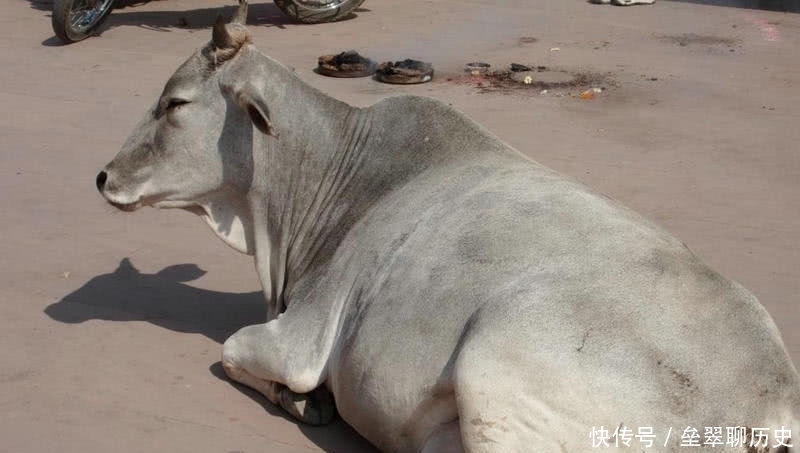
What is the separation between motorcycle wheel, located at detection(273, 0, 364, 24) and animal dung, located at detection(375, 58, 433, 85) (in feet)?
7.68

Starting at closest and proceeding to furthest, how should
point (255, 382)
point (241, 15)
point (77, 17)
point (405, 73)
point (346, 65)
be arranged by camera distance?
point (255, 382), point (241, 15), point (405, 73), point (346, 65), point (77, 17)

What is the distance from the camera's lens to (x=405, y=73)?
34.8 ft

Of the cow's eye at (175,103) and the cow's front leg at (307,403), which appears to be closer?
the cow's front leg at (307,403)

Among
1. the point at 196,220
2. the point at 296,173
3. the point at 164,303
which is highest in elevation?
the point at 296,173

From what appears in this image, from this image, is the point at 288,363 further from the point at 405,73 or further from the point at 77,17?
the point at 77,17

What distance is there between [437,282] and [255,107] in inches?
46.9

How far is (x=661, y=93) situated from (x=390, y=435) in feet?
20.3

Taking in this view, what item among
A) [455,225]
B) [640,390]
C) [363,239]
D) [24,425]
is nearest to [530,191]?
[455,225]

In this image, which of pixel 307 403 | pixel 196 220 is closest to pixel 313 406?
pixel 307 403

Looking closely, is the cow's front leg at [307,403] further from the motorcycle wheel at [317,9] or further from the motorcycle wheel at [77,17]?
the motorcycle wheel at [317,9]

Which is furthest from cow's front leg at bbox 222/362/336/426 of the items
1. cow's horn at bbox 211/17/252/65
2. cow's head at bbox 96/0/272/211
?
cow's horn at bbox 211/17/252/65

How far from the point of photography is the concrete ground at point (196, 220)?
5352 millimetres

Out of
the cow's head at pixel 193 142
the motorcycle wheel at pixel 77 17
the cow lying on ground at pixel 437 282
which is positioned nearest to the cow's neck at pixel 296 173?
the cow lying on ground at pixel 437 282

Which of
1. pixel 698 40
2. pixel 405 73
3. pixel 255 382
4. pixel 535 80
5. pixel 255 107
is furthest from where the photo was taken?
pixel 698 40
